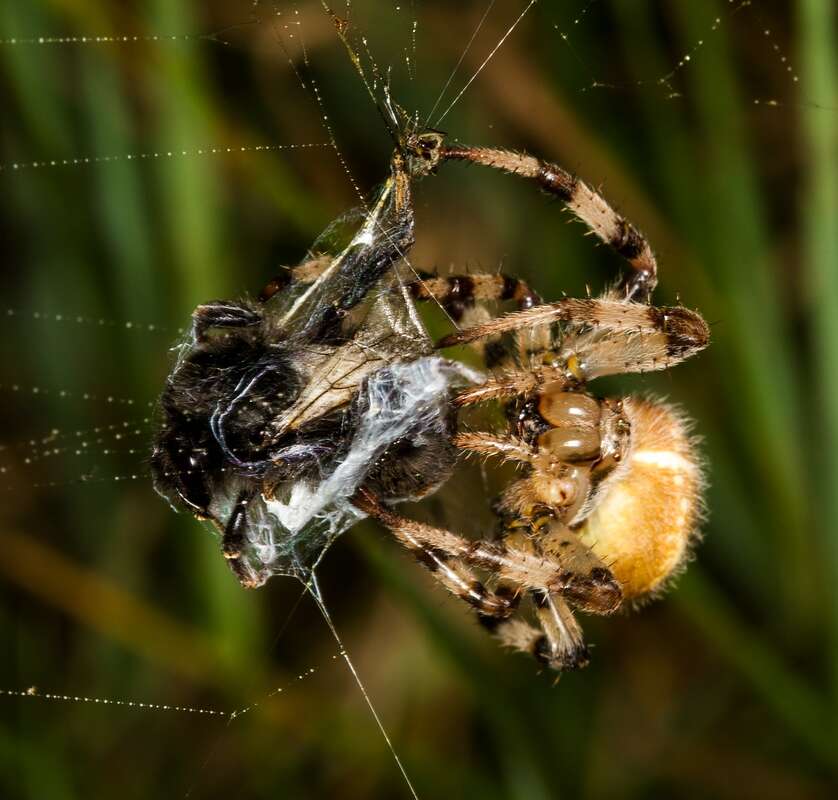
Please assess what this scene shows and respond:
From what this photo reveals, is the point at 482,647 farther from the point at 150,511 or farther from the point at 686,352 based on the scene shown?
the point at 686,352

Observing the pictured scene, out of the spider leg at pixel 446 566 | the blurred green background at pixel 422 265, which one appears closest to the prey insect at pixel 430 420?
the spider leg at pixel 446 566

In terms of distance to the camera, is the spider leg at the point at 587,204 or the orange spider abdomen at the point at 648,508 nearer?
the spider leg at the point at 587,204

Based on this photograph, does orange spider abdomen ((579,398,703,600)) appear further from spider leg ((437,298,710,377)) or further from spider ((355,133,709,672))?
spider leg ((437,298,710,377))

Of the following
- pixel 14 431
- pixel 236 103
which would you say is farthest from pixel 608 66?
pixel 14 431

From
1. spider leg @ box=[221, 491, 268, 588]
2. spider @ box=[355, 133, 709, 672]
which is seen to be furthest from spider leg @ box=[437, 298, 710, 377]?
spider leg @ box=[221, 491, 268, 588]

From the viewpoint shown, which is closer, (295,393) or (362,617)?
(295,393)

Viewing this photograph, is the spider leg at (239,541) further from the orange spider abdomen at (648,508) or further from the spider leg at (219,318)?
the orange spider abdomen at (648,508)
